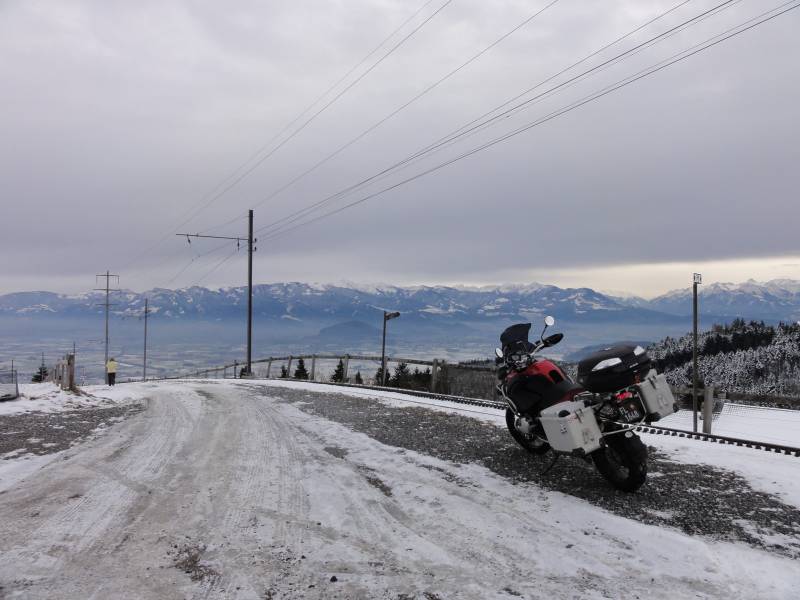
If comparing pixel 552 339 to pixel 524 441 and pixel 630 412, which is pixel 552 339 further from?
pixel 630 412

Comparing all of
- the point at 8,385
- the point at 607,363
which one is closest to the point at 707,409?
the point at 607,363

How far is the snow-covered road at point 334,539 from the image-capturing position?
319cm

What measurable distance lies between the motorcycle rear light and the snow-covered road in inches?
49.2

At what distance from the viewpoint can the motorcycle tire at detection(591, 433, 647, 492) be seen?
15.4 ft

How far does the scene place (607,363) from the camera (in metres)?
4.87

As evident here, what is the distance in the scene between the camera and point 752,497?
467 centimetres

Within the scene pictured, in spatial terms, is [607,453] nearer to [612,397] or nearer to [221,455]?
[612,397]

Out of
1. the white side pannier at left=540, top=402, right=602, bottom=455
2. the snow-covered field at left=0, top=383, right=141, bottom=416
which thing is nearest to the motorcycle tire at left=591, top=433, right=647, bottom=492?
the white side pannier at left=540, top=402, right=602, bottom=455

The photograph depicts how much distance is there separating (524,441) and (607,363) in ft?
6.38

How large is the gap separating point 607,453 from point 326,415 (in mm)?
5788

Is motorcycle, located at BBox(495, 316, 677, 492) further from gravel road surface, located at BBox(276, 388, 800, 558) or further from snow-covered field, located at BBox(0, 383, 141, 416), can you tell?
snow-covered field, located at BBox(0, 383, 141, 416)

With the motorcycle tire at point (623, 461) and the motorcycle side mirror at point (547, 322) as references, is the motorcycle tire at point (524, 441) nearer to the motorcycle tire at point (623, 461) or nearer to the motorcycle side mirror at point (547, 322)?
the motorcycle side mirror at point (547, 322)

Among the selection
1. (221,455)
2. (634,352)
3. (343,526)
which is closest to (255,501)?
(343,526)

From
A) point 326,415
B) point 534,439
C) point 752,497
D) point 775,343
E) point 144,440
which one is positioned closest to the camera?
point 752,497
